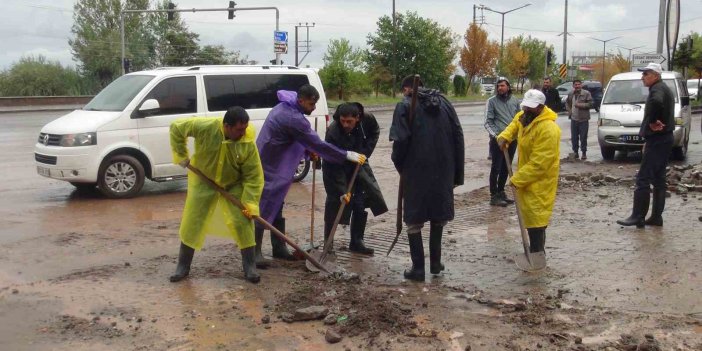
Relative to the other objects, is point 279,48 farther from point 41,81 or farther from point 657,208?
point 657,208

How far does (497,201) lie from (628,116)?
19.8 ft

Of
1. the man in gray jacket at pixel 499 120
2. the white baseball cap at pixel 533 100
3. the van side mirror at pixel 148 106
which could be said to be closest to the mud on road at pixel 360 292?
the man in gray jacket at pixel 499 120

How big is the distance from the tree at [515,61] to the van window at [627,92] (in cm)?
4828

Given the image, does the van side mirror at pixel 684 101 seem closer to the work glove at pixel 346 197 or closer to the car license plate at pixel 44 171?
the work glove at pixel 346 197

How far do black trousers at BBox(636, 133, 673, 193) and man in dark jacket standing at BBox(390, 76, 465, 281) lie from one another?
300 cm

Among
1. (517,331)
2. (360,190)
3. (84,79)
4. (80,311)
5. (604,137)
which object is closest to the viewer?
(517,331)

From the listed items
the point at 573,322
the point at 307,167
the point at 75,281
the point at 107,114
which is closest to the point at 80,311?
the point at 75,281

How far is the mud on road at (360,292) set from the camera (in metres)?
4.96

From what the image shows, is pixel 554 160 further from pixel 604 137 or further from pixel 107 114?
pixel 604 137

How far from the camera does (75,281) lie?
6.34 metres

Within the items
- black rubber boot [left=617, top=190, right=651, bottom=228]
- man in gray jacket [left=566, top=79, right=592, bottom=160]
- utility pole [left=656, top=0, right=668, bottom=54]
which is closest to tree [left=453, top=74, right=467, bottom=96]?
utility pole [left=656, top=0, right=668, bottom=54]

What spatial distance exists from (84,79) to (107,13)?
28.2 metres

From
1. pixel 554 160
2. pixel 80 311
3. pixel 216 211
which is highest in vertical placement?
pixel 554 160

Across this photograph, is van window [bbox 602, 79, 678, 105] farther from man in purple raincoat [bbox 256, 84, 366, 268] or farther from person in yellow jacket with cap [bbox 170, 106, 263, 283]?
person in yellow jacket with cap [bbox 170, 106, 263, 283]
